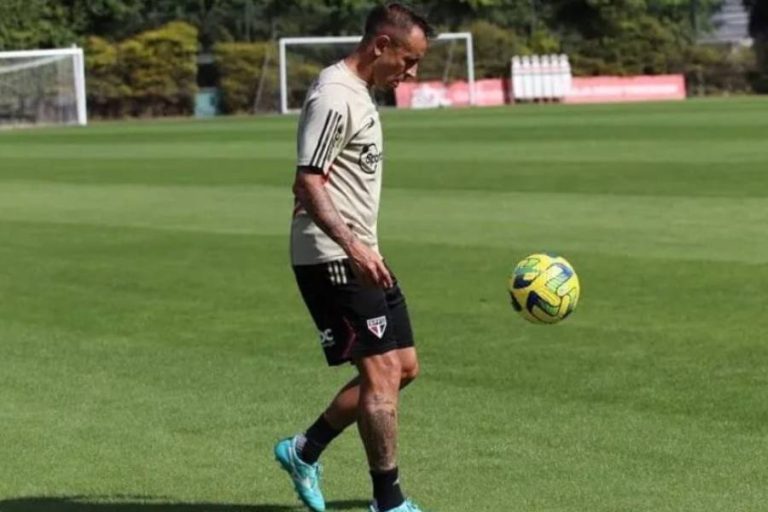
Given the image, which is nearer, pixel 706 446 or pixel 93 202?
pixel 706 446

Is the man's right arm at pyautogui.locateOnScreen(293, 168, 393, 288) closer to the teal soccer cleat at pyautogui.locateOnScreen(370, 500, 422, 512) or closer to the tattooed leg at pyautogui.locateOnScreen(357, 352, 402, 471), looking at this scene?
the tattooed leg at pyautogui.locateOnScreen(357, 352, 402, 471)

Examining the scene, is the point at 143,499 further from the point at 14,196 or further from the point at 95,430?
the point at 14,196

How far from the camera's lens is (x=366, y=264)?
638cm

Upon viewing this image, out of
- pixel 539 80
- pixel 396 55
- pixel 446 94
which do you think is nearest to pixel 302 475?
pixel 396 55

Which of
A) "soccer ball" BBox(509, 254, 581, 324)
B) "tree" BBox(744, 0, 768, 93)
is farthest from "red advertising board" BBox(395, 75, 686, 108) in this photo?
"soccer ball" BBox(509, 254, 581, 324)

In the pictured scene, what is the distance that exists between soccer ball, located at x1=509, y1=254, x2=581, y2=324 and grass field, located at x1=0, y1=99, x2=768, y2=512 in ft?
2.34

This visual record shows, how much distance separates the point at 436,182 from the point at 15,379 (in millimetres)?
15206

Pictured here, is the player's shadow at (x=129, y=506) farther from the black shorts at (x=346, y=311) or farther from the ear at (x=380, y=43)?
the ear at (x=380, y=43)

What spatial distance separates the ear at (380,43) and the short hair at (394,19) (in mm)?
28

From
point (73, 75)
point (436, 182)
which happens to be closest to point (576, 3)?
point (73, 75)

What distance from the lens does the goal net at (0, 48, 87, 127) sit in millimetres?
52438

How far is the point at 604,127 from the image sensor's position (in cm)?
3784

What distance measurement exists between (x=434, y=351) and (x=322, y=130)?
460 cm

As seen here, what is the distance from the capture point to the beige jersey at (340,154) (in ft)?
21.2
